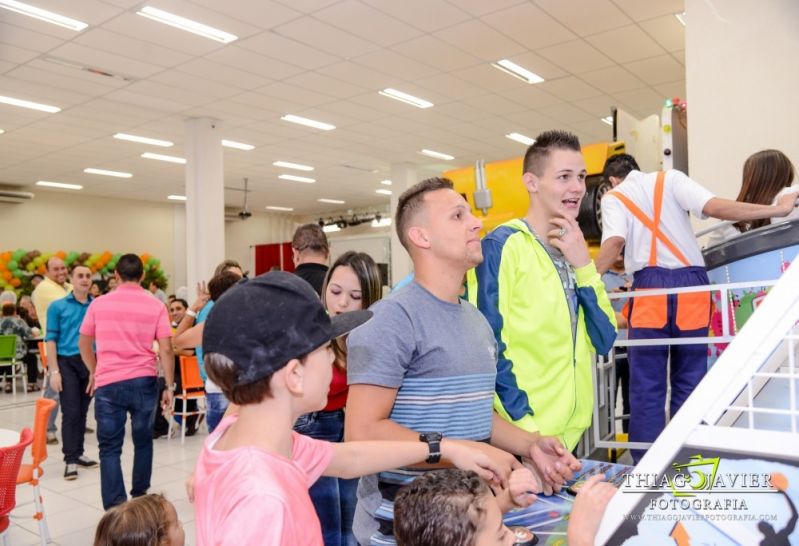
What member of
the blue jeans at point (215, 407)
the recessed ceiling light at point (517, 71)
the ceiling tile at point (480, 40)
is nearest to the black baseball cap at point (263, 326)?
the blue jeans at point (215, 407)

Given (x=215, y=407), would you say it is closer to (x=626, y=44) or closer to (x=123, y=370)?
(x=123, y=370)

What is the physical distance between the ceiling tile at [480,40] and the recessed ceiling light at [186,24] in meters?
2.09

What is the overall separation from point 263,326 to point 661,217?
223cm

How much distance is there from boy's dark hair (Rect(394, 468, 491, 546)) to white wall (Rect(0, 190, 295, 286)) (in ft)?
49.6

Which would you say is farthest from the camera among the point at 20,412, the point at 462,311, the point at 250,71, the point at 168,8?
the point at 20,412

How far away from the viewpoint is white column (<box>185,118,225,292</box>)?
8.71 meters

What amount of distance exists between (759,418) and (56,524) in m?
4.11


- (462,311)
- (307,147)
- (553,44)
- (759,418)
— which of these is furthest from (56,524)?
(307,147)

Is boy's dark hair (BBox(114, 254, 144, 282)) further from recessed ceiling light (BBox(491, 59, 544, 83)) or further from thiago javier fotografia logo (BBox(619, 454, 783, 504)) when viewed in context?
recessed ceiling light (BBox(491, 59, 544, 83))

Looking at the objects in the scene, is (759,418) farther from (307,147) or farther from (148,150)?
(148,150)

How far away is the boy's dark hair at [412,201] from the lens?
63.8 inches

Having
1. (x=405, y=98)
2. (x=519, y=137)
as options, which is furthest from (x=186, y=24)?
(x=519, y=137)

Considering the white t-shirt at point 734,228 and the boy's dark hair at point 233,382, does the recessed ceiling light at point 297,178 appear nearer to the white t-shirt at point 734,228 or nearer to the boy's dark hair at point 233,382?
the white t-shirt at point 734,228

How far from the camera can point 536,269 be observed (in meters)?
1.68
